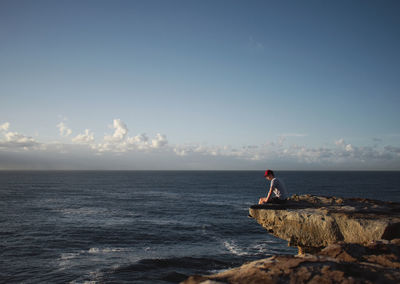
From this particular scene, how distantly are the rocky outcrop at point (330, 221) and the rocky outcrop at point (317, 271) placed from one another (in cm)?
188

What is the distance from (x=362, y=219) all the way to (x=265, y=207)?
3.23 m

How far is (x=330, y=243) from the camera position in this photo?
328 inches

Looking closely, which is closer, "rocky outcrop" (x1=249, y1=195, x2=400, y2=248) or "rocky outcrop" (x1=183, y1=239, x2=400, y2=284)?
"rocky outcrop" (x1=183, y1=239, x2=400, y2=284)

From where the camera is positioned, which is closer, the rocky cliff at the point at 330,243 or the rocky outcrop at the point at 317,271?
Result: the rocky outcrop at the point at 317,271

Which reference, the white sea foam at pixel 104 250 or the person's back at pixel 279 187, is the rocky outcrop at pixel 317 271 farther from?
the white sea foam at pixel 104 250

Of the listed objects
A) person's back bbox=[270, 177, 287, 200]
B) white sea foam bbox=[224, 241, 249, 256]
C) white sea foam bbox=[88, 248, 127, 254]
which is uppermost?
person's back bbox=[270, 177, 287, 200]

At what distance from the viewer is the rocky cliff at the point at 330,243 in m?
4.73

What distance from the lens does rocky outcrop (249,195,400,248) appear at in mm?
7654

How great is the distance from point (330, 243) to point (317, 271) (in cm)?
415

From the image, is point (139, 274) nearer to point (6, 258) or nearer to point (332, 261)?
point (6, 258)

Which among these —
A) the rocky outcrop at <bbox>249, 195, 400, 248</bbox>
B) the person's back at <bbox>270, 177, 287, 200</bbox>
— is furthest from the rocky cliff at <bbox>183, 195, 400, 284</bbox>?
the person's back at <bbox>270, 177, 287, 200</bbox>

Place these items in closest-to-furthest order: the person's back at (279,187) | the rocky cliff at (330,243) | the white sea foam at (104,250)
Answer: the rocky cliff at (330,243)
the person's back at (279,187)
the white sea foam at (104,250)

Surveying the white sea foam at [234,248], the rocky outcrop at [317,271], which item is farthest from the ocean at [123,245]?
the rocky outcrop at [317,271]

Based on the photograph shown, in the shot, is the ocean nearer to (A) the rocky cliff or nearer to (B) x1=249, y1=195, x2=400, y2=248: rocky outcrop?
(B) x1=249, y1=195, x2=400, y2=248: rocky outcrop
